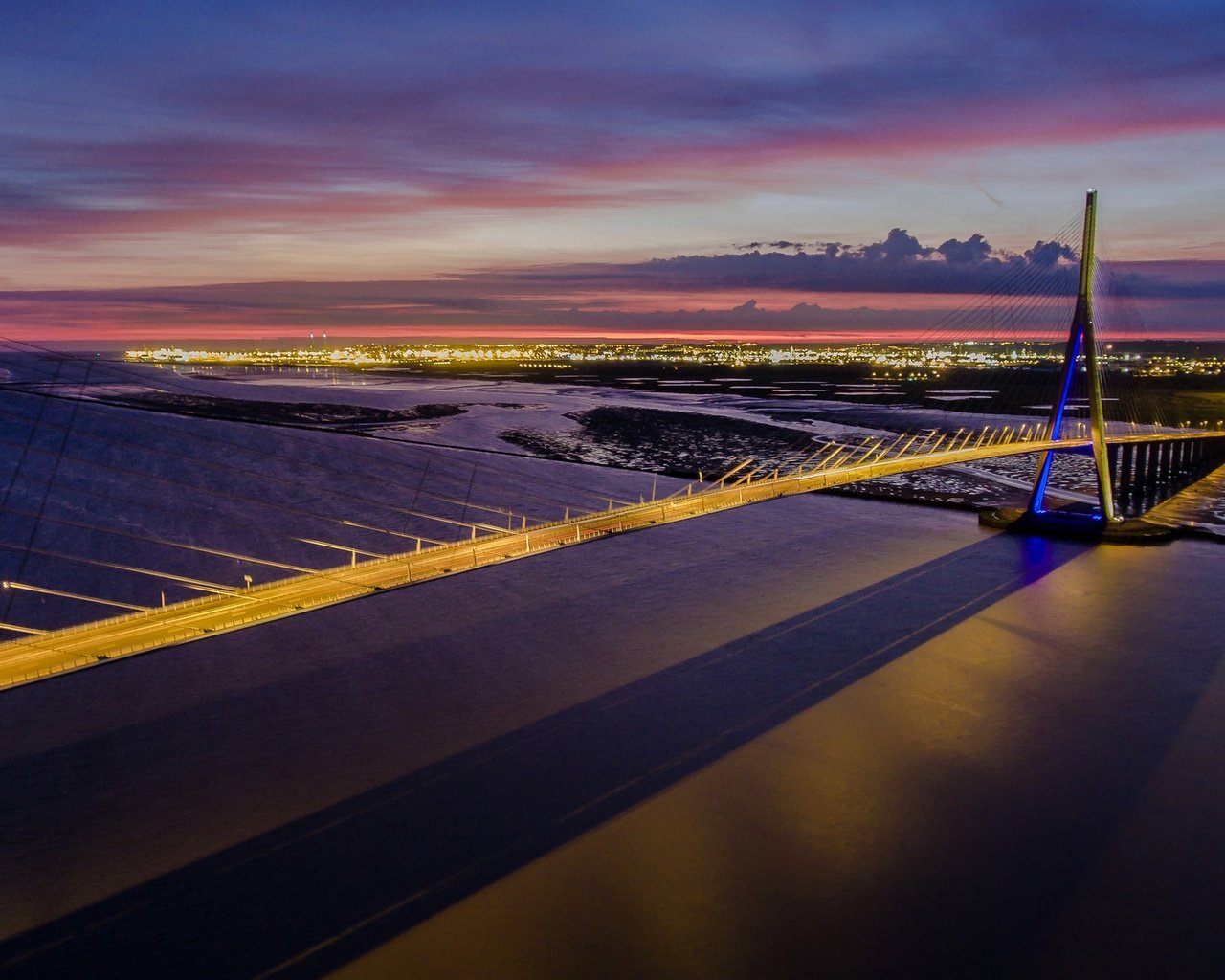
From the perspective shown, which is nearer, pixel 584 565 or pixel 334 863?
pixel 334 863

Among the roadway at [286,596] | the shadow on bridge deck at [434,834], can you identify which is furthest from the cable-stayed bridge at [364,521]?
the shadow on bridge deck at [434,834]

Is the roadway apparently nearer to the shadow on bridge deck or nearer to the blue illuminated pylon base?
the shadow on bridge deck

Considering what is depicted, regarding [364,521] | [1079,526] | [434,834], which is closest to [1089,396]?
[1079,526]

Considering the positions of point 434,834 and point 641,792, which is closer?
point 434,834

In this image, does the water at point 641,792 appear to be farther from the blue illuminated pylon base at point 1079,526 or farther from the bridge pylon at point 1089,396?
the bridge pylon at point 1089,396

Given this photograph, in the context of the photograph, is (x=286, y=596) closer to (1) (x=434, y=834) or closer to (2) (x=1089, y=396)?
(1) (x=434, y=834)

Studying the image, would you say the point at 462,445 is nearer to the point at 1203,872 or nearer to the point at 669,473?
the point at 669,473

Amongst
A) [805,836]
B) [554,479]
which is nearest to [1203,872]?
[805,836]
